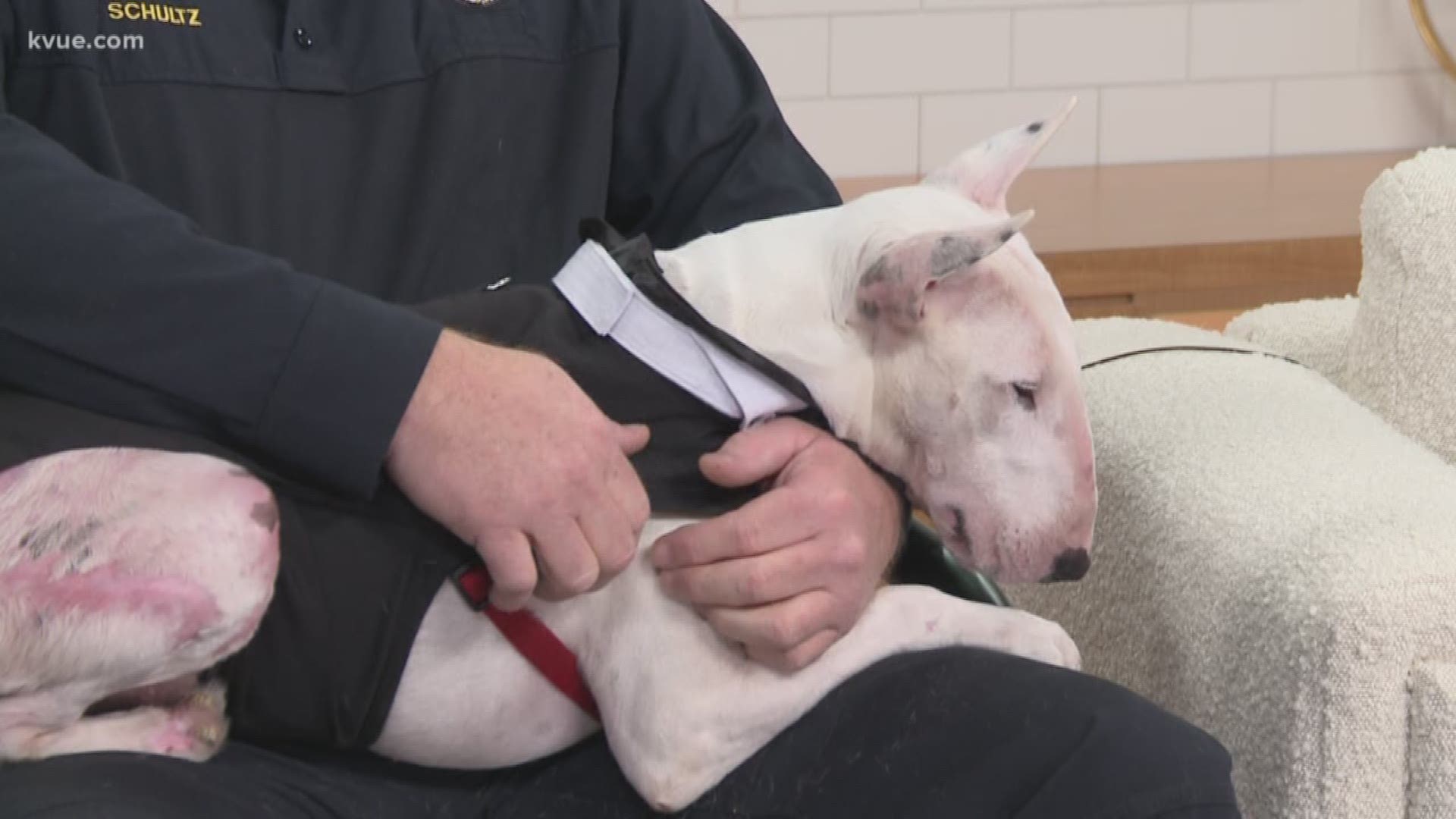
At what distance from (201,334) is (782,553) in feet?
1.31

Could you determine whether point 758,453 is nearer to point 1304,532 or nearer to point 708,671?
point 708,671

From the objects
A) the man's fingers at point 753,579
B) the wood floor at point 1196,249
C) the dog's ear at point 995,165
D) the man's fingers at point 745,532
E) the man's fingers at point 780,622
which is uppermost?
the dog's ear at point 995,165

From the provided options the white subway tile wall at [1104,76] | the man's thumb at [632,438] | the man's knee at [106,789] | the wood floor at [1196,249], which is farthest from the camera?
the white subway tile wall at [1104,76]

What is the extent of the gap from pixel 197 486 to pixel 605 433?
10.2 inches

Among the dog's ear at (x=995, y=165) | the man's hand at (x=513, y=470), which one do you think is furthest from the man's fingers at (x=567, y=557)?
the dog's ear at (x=995, y=165)

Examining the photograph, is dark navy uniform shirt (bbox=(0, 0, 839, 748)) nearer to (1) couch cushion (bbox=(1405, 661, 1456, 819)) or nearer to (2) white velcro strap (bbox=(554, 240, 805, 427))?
(2) white velcro strap (bbox=(554, 240, 805, 427))

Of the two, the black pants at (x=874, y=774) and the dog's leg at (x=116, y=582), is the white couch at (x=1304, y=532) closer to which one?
the black pants at (x=874, y=774)

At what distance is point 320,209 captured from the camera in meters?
1.35

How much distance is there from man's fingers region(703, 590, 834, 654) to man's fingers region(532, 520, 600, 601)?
0.31 ft

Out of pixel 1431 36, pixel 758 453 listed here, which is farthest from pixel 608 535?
pixel 1431 36

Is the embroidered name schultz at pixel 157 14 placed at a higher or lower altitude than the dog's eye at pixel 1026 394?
higher

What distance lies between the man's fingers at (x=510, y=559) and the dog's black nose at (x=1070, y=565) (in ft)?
1.20

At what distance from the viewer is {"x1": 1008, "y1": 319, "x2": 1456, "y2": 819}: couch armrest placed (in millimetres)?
1099

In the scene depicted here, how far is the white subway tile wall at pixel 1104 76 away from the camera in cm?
263
